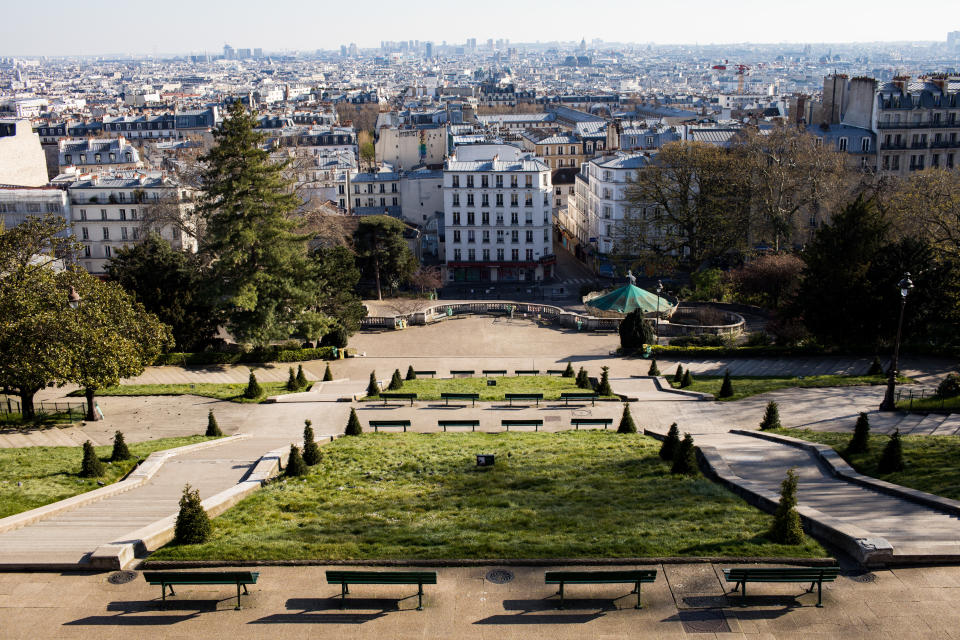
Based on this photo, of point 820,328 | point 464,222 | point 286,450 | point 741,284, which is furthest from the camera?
point 464,222

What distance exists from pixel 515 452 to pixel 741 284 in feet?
128

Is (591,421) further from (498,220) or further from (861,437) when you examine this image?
(498,220)

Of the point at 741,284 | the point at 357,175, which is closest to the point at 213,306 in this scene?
the point at 741,284

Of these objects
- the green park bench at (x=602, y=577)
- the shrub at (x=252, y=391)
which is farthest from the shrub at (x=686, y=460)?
the shrub at (x=252, y=391)

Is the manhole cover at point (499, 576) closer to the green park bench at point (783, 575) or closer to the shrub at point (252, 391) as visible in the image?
the green park bench at point (783, 575)

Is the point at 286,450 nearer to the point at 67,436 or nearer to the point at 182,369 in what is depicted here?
the point at 67,436

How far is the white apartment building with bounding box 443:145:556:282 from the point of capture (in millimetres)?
86688

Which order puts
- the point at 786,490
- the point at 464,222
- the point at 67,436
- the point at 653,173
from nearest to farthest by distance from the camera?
the point at 786,490, the point at 67,436, the point at 653,173, the point at 464,222

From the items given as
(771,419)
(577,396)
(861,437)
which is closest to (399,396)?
(577,396)

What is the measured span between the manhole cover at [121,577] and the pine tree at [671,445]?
1573cm

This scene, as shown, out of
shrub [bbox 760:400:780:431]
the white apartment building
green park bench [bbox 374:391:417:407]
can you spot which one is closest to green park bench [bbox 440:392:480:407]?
green park bench [bbox 374:391:417:407]

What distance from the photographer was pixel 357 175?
10544cm

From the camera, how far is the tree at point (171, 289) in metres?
51.2

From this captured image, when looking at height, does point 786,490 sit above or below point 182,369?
above
